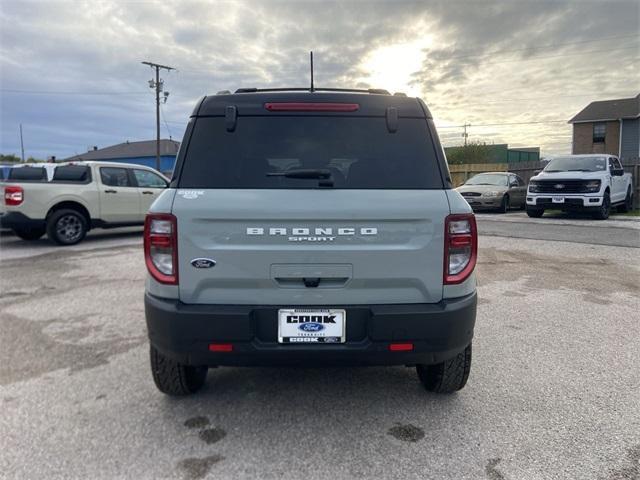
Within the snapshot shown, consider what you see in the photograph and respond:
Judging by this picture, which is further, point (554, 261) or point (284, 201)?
point (554, 261)

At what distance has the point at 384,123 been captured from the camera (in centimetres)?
275

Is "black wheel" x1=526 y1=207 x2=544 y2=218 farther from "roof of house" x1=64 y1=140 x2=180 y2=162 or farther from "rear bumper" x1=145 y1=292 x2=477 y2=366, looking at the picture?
"roof of house" x1=64 y1=140 x2=180 y2=162

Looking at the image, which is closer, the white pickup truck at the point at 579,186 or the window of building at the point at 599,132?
the white pickup truck at the point at 579,186

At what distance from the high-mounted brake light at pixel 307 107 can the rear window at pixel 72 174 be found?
337 inches

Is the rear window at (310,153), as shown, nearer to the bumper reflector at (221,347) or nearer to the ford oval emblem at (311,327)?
the ford oval emblem at (311,327)

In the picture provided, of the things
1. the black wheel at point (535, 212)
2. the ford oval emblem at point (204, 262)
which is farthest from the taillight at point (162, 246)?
the black wheel at point (535, 212)

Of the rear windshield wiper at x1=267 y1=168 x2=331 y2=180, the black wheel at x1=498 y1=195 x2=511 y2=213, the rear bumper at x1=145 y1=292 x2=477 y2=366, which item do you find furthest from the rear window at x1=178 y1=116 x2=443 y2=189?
the black wheel at x1=498 y1=195 x2=511 y2=213

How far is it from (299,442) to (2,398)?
213 cm

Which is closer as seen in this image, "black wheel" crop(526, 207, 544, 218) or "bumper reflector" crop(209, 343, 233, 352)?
"bumper reflector" crop(209, 343, 233, 352)

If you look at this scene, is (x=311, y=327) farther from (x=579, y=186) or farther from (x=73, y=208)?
(x=579, y=186)

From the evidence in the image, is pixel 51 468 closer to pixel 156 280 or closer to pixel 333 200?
pixel 156 280

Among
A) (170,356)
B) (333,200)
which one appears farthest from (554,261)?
(170,356)

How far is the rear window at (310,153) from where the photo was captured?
8.55 ft

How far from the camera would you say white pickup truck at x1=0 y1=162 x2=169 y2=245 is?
9.09m
